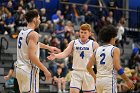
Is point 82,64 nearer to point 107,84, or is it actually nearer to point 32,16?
point 32,16

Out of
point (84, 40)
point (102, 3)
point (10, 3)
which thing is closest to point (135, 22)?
point (102, 3)

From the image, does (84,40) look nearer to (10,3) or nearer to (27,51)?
(27,51)

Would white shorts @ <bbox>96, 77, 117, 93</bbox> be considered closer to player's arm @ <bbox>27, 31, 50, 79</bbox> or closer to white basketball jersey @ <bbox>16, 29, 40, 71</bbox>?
player's arm @ <bbox>27, 31, 50, 79</bbox>

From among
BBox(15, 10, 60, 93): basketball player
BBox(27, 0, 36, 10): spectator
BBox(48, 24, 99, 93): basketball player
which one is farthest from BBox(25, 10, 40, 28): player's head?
BBox(27, 0, 36, 10): spectator

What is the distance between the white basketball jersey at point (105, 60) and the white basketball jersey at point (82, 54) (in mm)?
2351

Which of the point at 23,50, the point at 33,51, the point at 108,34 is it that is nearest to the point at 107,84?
the point at 108,34

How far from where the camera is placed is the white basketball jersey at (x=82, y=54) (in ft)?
34.6

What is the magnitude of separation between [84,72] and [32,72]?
211 cm

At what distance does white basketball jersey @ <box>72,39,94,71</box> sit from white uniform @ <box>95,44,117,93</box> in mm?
2356

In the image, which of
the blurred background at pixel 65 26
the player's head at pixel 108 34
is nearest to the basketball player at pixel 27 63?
the player's head at pixel 108 34

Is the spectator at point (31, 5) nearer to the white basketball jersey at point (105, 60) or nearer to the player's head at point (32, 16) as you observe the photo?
the player's head at point (32, 16)

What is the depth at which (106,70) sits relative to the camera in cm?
812

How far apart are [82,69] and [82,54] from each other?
1.21ft

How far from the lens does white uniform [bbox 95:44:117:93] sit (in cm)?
805
